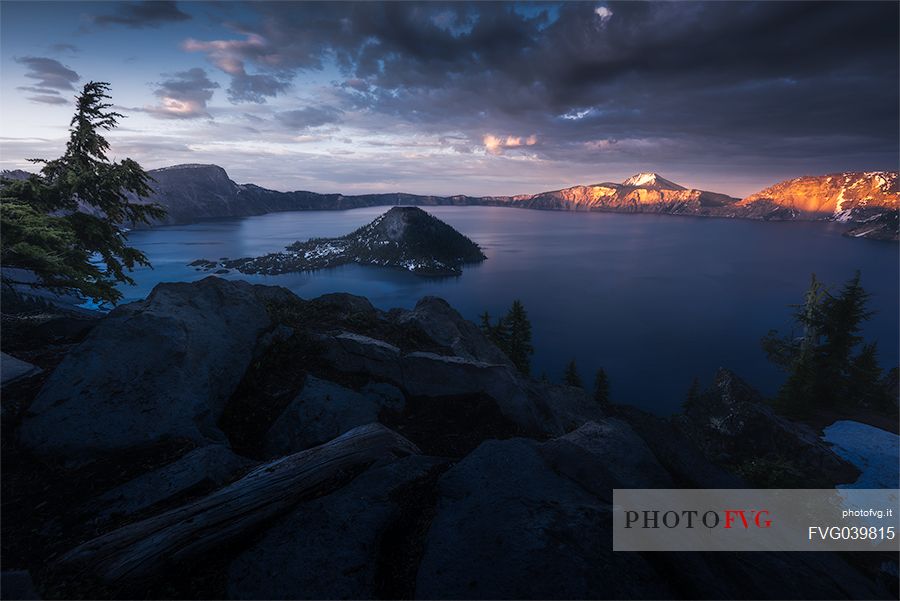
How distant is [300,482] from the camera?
6848 mm

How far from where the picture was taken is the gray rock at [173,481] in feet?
20.8

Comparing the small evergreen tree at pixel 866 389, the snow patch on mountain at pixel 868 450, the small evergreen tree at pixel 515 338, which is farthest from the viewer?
the small evergreen tree at pixel 515 338

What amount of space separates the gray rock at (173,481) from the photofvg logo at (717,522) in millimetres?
7321

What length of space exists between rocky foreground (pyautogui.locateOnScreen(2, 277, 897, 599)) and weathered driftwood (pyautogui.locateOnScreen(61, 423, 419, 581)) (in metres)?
0.03

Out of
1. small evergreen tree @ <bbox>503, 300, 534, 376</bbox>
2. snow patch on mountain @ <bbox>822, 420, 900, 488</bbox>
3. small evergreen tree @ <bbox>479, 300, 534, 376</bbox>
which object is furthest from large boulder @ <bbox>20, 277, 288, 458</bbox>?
small evergreen tree @ <bbox>503, 300, 534, 376</bbox>

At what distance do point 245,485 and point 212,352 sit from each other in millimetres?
5936

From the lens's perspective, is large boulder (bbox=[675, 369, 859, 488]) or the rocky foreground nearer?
the rocky foreground

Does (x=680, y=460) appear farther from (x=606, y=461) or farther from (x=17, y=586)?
(x=17, y=586)

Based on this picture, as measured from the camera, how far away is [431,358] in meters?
13.9

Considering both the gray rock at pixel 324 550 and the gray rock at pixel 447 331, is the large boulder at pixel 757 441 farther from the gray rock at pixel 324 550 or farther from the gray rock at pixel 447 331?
the gray rock at pixel 324 550

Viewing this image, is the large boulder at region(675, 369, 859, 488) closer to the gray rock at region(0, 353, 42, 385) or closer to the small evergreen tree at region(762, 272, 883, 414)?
the small evergreen tree at region(762, 272, 883, 414)

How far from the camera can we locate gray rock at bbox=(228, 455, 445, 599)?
5227mm

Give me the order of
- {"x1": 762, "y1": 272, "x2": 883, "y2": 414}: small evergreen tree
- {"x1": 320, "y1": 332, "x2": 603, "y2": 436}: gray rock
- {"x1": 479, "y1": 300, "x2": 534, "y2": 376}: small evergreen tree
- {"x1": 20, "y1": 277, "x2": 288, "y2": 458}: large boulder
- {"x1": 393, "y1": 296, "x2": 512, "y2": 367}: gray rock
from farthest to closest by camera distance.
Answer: {"x1": 479, "y1": 300, "x2": 534, "y2": 376}: small evergreen tree, {"x1": 762, "y1": 272, "x2": 883, "y2": 414}: small evergreen tree, {"x1": 393, "y1": 296, "x2": 512, "y2": 367}: gray rock, {"x1": 320, "y1": 332, "x2": 603, "y2": 436}: gray rock, {"x1": 20, "y1": 277, "x2": 288, "y2": 458}: large boulder

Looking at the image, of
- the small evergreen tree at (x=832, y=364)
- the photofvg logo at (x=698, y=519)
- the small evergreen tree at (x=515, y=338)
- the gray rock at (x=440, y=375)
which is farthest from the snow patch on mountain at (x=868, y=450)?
the small evergreen tree at (x=515, y=338)
